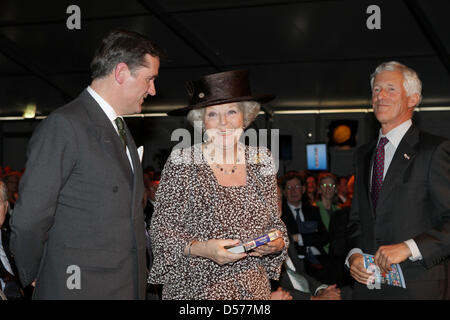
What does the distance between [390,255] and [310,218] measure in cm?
415

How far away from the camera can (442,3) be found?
301 inches

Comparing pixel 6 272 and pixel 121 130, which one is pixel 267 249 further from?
pixel 6 272

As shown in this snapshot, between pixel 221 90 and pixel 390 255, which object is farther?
pixel 221 90

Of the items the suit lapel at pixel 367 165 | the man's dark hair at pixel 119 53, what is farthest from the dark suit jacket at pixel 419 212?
the man's dark hair at pixel 119 53

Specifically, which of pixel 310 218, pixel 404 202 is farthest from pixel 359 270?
pixel 310 218

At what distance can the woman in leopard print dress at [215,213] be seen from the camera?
2268mm

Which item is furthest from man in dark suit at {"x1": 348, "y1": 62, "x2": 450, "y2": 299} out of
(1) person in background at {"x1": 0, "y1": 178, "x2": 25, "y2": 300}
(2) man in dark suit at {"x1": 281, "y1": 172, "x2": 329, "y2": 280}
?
(2) man in dark suit at {"x1": 281, "y1": 172, "x2": 329, "y2": 280}

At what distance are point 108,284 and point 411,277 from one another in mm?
1395

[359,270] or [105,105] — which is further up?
[105,105]

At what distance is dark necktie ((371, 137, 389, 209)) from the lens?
2.60 metres

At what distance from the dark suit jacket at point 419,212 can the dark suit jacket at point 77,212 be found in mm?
1225

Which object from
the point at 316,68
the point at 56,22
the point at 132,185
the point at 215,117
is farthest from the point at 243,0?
the point at 132,185

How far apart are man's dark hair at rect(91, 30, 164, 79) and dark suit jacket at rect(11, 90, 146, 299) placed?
0.51ft

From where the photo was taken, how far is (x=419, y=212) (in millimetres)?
2447
